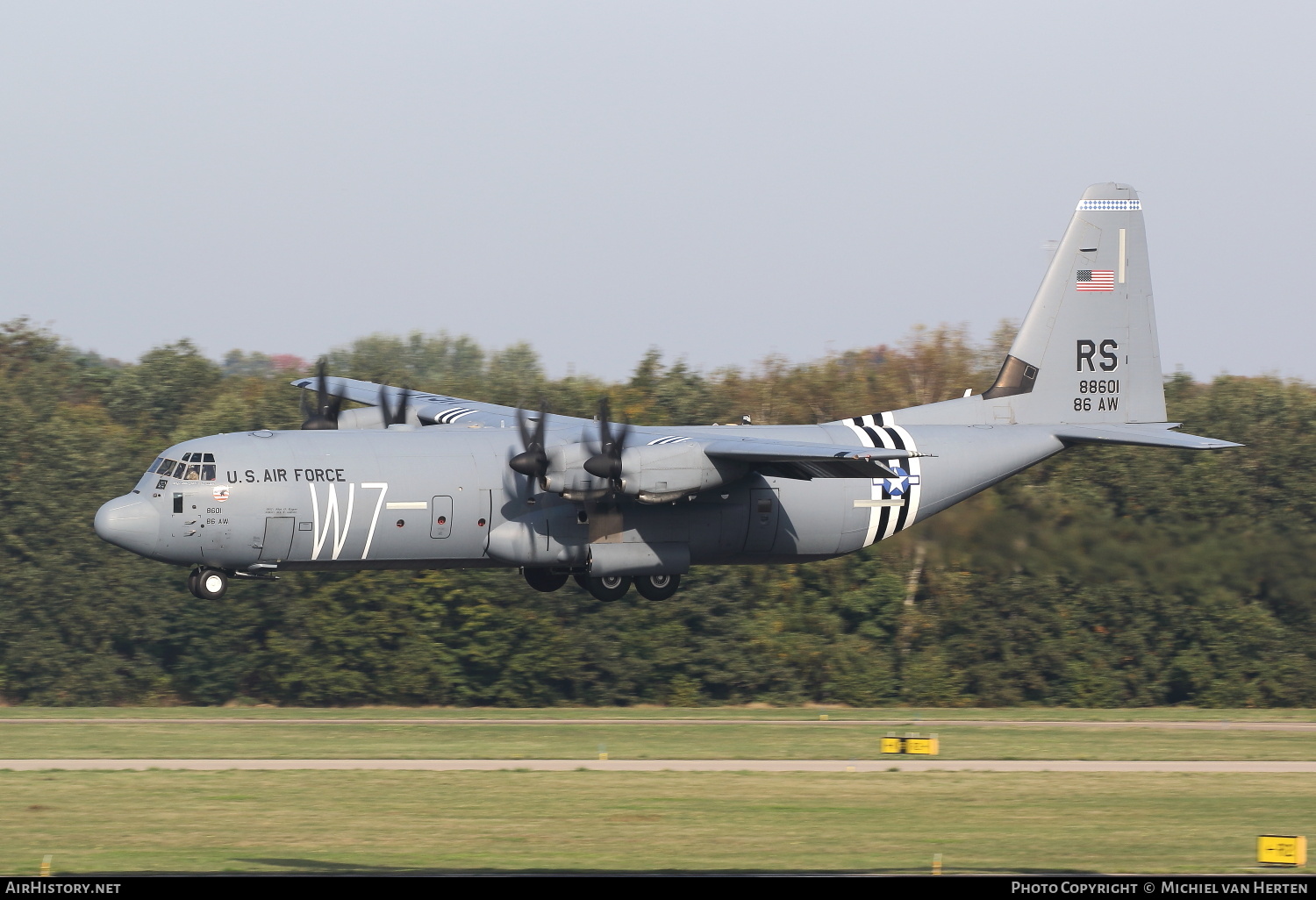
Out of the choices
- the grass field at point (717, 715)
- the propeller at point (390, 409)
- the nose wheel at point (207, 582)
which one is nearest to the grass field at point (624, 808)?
the nose wheel at point (207, 582)

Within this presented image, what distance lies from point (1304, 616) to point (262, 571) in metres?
33.1

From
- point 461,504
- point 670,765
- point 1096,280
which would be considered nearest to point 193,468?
point 461,504

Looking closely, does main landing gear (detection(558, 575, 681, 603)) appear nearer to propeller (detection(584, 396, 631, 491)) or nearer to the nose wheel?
propeller (detection(584, 396, 631, 491))

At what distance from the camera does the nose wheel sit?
95.7 ft

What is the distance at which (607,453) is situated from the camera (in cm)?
2917

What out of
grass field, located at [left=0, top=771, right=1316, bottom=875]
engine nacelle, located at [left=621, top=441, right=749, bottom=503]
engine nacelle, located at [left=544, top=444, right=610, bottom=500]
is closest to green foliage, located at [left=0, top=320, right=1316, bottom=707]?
engine nacelle, located at [left=621, top=441, right=749, bottom=503]

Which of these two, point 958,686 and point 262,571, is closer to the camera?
point 262,571

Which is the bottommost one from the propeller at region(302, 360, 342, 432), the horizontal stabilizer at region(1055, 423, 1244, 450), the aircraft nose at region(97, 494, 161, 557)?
the aircraft nose at region(97, 494, 161, 557)

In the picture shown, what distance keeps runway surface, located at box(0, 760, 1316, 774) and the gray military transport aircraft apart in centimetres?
363

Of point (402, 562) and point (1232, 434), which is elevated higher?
point (1232, 434)

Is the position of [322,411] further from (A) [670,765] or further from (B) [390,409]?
(A) [670,765]

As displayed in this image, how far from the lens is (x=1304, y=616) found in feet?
159
